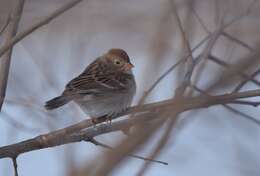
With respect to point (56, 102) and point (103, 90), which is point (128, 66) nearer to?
point (103, 90)

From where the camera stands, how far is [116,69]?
4.56m

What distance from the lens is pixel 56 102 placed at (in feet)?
10.9

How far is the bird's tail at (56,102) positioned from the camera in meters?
3.26

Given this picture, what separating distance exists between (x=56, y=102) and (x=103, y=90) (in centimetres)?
77

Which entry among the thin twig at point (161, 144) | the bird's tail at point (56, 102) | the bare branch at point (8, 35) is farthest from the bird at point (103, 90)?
the thin twig at point (161, 144)

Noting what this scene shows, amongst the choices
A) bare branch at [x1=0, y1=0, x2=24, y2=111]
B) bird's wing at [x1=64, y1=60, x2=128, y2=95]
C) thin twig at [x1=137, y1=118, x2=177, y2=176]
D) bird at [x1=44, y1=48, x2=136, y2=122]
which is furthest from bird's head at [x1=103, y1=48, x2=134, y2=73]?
thin twig at [x1=137, y1=118, x2=177, y2=176]

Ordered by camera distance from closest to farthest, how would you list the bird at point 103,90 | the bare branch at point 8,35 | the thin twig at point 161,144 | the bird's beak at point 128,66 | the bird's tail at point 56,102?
the thin twig at point 161,144 → the bare branch at point 8,35 → the bird's tail at point 56,102 → the bird at point 103,90 → the bird's beak at point 128,66

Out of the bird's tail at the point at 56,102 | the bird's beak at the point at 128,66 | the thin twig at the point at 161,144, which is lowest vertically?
the bird's tail at the point at 56,102

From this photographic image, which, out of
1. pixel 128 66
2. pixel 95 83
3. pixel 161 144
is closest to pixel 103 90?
pixel 95 83

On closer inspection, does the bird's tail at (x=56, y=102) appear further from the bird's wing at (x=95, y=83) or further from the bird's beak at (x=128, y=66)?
the bird's beak at (x=128, y=66)

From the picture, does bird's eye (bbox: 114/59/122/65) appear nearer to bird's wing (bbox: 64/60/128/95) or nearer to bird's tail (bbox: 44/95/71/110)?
bird's wing (bbox: 64/60/128/95)

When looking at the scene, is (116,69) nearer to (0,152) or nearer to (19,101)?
(19,101)

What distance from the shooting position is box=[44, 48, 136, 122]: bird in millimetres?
3818

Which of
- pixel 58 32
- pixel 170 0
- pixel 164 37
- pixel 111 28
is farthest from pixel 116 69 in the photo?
pixel 164 37
